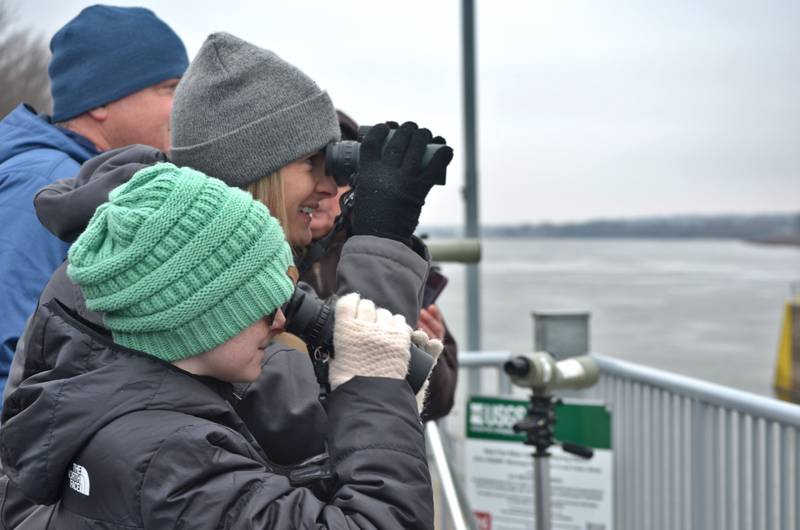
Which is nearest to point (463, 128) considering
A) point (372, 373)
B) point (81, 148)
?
point (81, 148)

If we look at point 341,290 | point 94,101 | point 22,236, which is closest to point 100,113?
point 94,101

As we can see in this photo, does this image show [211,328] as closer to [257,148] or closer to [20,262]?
[257,148]

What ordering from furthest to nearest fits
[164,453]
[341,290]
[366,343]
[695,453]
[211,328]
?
[695,453] → [341,290] → [366,343] → [211,328] → [164,453]

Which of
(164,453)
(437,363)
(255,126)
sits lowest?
(437,363)

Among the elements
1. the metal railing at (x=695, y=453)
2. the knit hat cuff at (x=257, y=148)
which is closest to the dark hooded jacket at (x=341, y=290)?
the knit hat cuff at (x=257, y=148)

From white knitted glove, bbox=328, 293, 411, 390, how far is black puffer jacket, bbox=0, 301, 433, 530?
4 cm

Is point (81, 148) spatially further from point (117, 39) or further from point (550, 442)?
point (550, 442)

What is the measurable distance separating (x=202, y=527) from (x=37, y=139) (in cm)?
132

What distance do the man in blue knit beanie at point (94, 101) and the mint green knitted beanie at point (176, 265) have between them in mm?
755

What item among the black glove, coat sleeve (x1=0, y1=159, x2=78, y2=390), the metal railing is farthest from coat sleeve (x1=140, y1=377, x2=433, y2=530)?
the metal railing

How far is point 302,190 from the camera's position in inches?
70.5

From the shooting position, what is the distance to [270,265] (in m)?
1.32

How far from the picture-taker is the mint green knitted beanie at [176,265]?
1.25 m

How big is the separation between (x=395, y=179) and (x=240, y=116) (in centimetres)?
42
